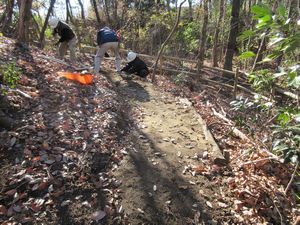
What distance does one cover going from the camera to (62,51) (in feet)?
27.3

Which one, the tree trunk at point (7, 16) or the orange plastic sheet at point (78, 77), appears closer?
the orange plastic sheet at point (78, 77)

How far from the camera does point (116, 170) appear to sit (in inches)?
139

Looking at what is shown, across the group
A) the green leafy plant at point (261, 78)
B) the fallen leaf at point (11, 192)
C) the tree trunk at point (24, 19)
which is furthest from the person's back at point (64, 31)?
the fallen leaf at point (11, 192)

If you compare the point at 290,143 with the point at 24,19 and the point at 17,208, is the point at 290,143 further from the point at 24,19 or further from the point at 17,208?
the point at 24,19

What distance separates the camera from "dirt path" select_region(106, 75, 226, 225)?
3.08 metres

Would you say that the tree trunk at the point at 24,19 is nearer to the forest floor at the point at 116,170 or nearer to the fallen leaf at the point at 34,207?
the forest floor at the point at 116,170

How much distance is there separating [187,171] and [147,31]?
11.2m

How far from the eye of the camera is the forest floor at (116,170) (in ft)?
9.68

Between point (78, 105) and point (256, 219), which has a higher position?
point (78, 105)

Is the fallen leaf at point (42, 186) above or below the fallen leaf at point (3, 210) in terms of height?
above

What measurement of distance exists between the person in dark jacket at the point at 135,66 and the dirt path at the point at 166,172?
2.56 meters

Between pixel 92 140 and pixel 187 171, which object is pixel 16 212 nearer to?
pixel 92 140

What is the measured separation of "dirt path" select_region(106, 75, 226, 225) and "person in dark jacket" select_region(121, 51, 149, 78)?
2.56 m

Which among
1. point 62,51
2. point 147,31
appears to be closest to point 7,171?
point 62,51
